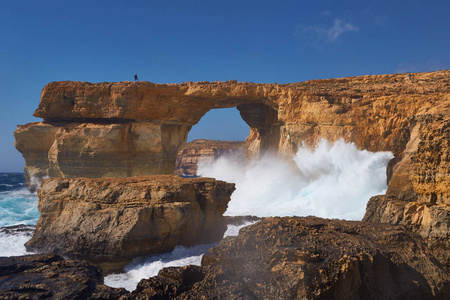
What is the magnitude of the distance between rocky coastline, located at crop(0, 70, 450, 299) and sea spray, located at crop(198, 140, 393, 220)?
32.3 inches

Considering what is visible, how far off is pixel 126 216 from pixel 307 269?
21.2 ft

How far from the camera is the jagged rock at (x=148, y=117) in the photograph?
68.3 feet

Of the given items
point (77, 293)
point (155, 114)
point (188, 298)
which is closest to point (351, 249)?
point (188, 298)

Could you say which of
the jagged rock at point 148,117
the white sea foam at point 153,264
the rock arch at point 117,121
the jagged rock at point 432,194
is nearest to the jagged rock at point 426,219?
the jagged rock at point 432,194

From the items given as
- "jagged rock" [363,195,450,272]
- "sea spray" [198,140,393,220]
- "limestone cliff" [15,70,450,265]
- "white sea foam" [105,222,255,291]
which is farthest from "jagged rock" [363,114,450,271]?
"limestone cliff" [15,70,450,265]

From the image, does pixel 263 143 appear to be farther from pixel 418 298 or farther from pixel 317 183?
pixel 418 298

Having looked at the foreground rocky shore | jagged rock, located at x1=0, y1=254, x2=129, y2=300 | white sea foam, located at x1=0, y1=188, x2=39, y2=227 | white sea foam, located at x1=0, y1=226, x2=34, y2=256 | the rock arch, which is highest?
the rock arch

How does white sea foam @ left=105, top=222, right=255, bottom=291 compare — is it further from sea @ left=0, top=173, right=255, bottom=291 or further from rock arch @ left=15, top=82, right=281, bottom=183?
rock arch @ left=15, top=82, right=281, bottom=183

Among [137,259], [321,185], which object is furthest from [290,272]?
[321,185]

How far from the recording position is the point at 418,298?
16.8 feet

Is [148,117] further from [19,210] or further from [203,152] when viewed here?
[203,152]

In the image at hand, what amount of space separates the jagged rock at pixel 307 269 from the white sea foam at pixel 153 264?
3.70m

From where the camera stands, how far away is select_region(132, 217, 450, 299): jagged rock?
14.8ft

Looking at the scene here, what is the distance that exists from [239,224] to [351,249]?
10.4 m
